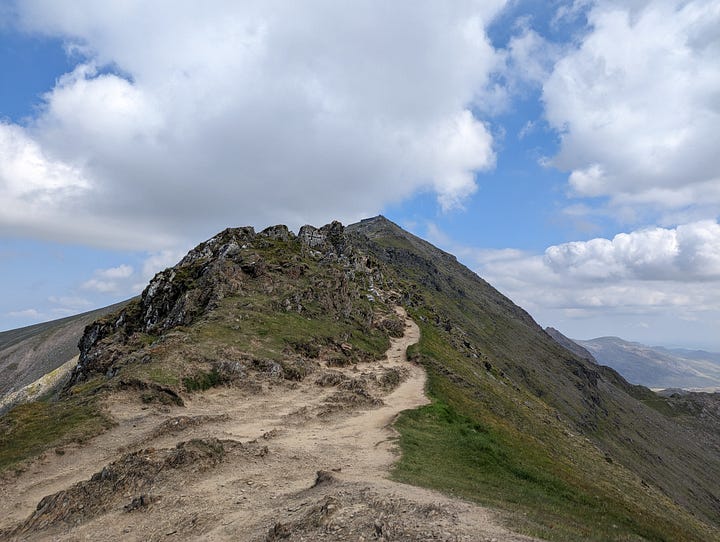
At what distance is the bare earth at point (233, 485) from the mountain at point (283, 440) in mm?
111

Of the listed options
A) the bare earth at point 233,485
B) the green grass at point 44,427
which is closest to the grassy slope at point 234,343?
the green grass at point 44,427

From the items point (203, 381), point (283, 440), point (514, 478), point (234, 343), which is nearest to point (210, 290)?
point (234, 343)

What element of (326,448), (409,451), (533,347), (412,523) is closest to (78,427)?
(326,448)

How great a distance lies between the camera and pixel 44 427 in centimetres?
3231

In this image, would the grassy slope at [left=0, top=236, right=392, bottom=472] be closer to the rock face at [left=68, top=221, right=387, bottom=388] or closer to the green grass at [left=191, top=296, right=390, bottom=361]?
the green grass at [left=191, top=296, right=390, bottom=361]

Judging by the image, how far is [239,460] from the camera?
25672 mm

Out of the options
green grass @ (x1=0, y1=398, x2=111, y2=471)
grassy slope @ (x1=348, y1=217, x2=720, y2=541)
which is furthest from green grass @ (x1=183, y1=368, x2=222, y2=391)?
grassy slope @ (x1=348, y1=217, x2=720, y2=541)

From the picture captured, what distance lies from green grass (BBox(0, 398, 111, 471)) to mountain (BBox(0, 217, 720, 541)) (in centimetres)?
17

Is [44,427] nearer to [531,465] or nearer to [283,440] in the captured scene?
[283,440]

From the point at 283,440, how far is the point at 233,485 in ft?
28.6

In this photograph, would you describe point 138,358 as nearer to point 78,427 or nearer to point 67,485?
point 78,427

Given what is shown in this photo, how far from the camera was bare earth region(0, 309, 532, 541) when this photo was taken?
16.9 m

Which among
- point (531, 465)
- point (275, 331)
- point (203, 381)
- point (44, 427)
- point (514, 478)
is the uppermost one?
point (275, 331)

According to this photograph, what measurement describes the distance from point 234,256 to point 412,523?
7116 cm
